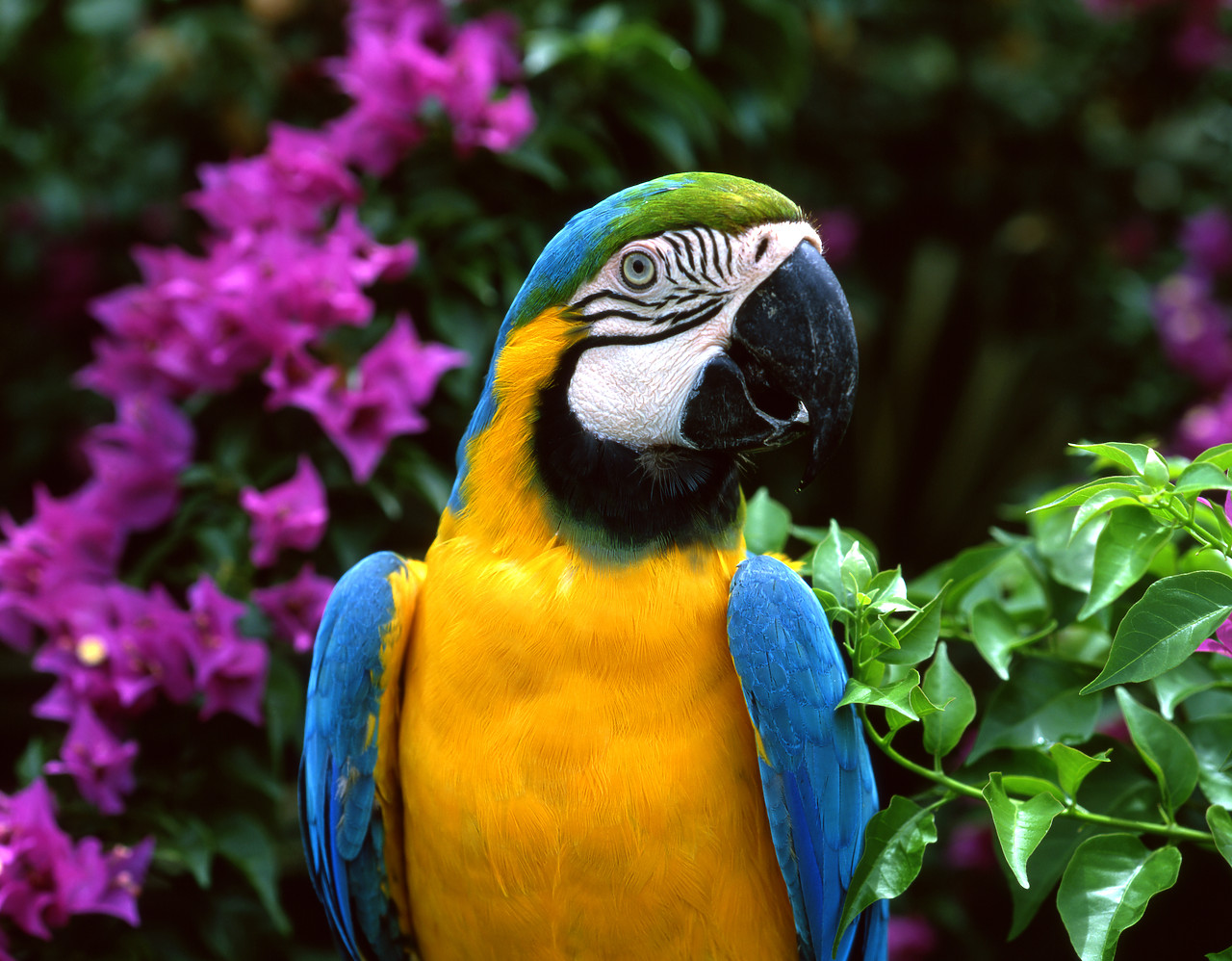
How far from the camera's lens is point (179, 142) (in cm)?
259

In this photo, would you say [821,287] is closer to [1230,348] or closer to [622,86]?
[622,86]

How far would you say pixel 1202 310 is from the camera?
2.68 meters

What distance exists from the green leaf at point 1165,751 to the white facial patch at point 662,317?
560 mm

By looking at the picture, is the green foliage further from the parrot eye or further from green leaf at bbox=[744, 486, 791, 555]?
the parrot eye

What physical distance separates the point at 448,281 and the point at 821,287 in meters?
1.01

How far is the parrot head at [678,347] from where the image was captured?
1.09 meters

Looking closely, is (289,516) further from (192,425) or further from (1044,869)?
(1044,869)

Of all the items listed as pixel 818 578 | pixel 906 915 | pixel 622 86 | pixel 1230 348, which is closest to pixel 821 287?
pixel 818 578

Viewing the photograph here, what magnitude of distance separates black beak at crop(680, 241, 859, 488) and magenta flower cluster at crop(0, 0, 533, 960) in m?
0.72

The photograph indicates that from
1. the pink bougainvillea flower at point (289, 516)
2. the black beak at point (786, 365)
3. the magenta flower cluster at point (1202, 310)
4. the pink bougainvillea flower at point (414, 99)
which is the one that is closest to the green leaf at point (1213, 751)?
the black beak at point (786, 365)

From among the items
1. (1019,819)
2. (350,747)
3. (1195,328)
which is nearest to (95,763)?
(350,747)

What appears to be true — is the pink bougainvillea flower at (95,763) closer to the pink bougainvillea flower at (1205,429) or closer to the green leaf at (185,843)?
the green leaf at (185,843)

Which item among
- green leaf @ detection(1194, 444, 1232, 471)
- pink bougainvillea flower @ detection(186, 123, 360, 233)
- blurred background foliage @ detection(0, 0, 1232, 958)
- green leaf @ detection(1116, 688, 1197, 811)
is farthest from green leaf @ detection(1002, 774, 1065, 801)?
pink bougainvillea flower @ detection(186, 123, 360, 233)

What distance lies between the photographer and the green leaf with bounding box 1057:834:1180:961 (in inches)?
36.5
